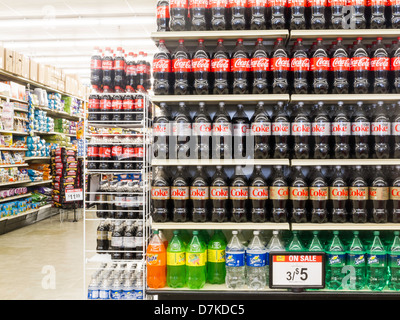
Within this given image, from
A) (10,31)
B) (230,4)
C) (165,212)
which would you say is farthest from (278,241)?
(10,31)

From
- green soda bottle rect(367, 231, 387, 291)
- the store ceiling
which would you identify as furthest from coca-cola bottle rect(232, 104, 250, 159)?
the store ceiling

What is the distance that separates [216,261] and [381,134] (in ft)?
5.26

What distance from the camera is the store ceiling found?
8156 millimetres

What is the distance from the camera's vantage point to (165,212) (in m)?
2.97

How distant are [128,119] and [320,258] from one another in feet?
6.30

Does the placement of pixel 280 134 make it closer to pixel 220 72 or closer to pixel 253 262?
pixel 220 72

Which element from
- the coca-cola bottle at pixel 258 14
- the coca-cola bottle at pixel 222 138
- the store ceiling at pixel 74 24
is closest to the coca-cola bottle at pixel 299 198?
the coca-cola bottle at pixel 222 138

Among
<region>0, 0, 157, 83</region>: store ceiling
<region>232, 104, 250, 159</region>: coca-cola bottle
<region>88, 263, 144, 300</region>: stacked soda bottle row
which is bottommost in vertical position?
<region>88, 263, 144, 300</region>: stacked soda bottle row

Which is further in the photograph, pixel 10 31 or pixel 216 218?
pixel 10 31

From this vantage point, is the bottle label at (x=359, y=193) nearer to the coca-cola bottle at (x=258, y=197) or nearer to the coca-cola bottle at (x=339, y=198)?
the coca-cola bottle at (x=339, y=198)

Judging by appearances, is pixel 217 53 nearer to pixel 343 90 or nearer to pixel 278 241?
pixel 343 90

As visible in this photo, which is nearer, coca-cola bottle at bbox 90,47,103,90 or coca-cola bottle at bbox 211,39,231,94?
coca-cola bottle at bbox 211,39,231,94

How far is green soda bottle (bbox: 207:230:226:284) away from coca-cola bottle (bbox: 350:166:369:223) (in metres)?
1.05

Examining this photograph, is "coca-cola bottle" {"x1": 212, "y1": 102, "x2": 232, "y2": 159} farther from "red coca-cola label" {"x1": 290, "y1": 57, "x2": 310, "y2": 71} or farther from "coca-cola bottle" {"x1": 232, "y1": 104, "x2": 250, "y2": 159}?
"red coca-cola label" {"x1": 290, "y1": 57, "x2": 310, "y2": 71}
